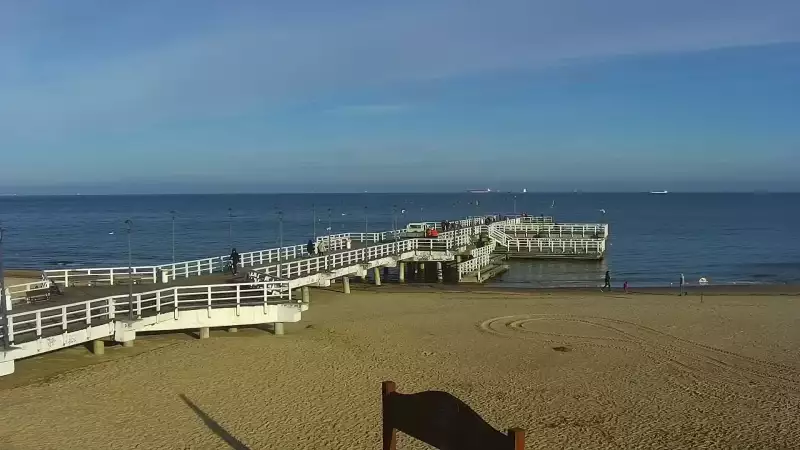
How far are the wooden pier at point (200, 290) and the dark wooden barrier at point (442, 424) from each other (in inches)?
484

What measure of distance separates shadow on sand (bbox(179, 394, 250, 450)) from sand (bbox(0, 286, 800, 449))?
2.1 inches

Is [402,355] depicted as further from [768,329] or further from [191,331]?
[768,329]

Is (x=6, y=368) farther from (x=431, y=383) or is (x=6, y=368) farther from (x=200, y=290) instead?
(x=431, y=383)

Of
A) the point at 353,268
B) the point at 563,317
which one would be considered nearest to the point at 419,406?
the point at 563,317

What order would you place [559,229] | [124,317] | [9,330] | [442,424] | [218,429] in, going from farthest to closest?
[559,229] → [124,317] → [9,330] → [218,429] → [442,424]

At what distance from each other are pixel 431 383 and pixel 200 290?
9.43m

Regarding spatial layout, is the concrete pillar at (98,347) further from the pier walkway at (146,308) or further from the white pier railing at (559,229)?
the white pier railing at (559,229)

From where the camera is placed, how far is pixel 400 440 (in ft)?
38.7

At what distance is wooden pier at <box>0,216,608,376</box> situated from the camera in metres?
16.2

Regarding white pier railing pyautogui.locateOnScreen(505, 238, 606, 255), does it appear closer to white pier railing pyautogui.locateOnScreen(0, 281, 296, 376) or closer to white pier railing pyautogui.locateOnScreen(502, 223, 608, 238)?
white pier railing pyautogui.locateOnScreen(502, 223, 608, 238)

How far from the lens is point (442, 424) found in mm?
4566

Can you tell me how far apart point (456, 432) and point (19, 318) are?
52.8ft

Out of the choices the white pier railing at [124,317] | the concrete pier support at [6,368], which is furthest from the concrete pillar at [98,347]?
the concrete pier support at [6,368]

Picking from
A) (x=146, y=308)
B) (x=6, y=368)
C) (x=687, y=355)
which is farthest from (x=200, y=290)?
(x=687, y=355)
